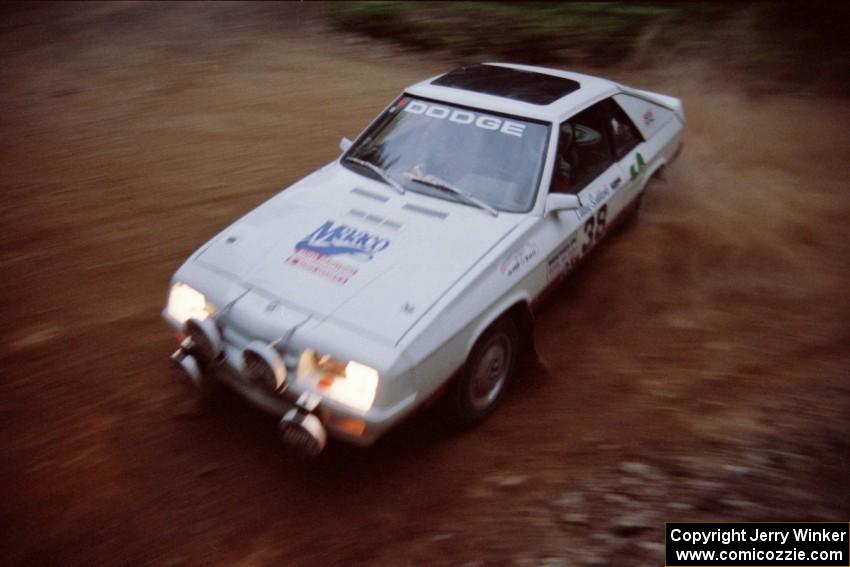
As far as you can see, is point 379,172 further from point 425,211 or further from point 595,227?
point 595,227

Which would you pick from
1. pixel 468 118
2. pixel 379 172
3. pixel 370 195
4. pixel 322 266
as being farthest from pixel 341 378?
pixel 468 118

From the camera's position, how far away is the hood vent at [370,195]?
12.4ft

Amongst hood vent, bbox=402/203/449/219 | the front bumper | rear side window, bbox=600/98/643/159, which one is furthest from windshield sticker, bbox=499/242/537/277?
rear side window, bbox=600/98/643/159

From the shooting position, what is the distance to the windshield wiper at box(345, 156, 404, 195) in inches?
151

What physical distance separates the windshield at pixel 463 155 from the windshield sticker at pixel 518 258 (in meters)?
0.24

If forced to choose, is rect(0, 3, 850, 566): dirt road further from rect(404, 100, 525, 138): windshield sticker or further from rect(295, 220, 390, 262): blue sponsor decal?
rect(404, 100, 525, 138): windshield sticker

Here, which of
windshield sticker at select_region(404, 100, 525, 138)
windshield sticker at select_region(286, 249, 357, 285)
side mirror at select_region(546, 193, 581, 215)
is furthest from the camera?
windshield sticker at select_region(404, 100, 525, 138)

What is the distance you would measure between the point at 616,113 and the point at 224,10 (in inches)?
406

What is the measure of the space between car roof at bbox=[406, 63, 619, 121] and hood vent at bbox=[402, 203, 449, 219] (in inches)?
33.9

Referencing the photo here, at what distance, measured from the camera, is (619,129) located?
4.66m

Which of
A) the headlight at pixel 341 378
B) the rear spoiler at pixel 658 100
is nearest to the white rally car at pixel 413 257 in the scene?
the headlight at pixel 341 378

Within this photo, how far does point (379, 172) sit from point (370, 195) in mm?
225

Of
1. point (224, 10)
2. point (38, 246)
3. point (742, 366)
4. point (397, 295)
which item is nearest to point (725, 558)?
point (742, 366)

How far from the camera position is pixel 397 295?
10.2 ft
